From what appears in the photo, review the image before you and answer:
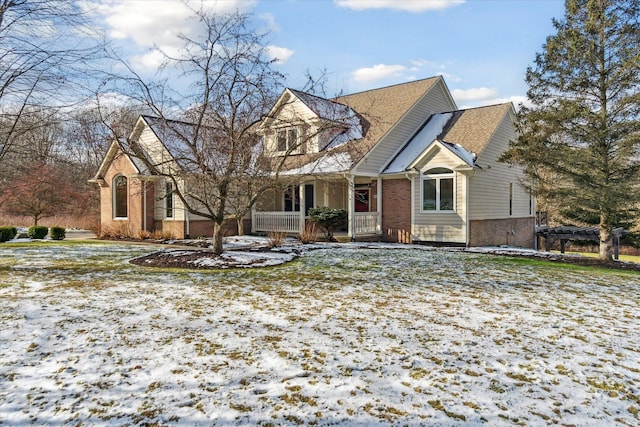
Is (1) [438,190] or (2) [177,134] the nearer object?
(2) [177,134]

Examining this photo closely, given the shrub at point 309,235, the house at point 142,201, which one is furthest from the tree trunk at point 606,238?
the house at point 142,201

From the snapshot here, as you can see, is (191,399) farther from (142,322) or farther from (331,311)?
(331,311)

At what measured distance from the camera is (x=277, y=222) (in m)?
19.1

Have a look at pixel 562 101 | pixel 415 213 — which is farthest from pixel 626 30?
pixel 415 213

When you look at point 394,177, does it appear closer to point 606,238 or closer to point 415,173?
point 415,173

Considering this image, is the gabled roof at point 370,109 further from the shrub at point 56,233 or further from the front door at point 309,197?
the shrub at point 56,233

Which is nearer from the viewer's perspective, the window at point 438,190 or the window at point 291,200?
the window at point 438,190

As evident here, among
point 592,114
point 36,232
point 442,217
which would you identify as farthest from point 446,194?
point 36,232

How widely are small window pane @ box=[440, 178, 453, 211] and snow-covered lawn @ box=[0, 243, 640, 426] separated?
8.05m

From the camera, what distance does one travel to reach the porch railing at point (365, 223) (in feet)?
55.8

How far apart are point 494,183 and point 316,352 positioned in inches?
598

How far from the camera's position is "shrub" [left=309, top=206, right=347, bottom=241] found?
1703 cm

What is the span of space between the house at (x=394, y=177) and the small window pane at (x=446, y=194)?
39 millimetres

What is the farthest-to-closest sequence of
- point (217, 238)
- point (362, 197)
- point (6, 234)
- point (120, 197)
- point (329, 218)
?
point (120, 197)
point (362, 197)
point (6, 234)
point (329, 218)
point (217, 238)
